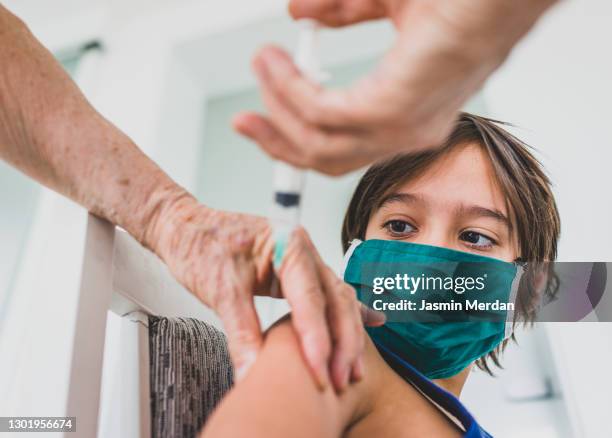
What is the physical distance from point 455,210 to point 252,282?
51 cm

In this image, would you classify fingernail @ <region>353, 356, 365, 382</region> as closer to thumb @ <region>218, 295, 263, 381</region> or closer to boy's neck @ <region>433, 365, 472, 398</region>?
thumb @ <region>218, 295, 263, 381</region>

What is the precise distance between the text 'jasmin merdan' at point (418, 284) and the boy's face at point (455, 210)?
75mm

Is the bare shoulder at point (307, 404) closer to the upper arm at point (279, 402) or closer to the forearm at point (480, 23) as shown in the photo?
the upper arm at point (279, 402)

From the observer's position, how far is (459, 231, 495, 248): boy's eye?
0.95 m

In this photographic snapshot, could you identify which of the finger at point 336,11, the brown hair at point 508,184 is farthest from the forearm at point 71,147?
the brown hair at point 508,184

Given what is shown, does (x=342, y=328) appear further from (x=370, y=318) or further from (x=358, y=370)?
(x=370, y=318)

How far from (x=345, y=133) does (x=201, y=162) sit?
88.3 inches

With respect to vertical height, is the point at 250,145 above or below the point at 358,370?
above

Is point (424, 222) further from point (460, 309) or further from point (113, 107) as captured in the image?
point (113, 107)

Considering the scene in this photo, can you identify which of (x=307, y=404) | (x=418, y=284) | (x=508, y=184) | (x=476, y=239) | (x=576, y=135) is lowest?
(x=307, y=404)


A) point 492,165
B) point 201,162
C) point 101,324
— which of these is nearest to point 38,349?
point 101,324

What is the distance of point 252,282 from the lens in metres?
0.58

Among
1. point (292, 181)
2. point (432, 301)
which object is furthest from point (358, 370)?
point (432, 301)

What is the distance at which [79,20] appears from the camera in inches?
106
